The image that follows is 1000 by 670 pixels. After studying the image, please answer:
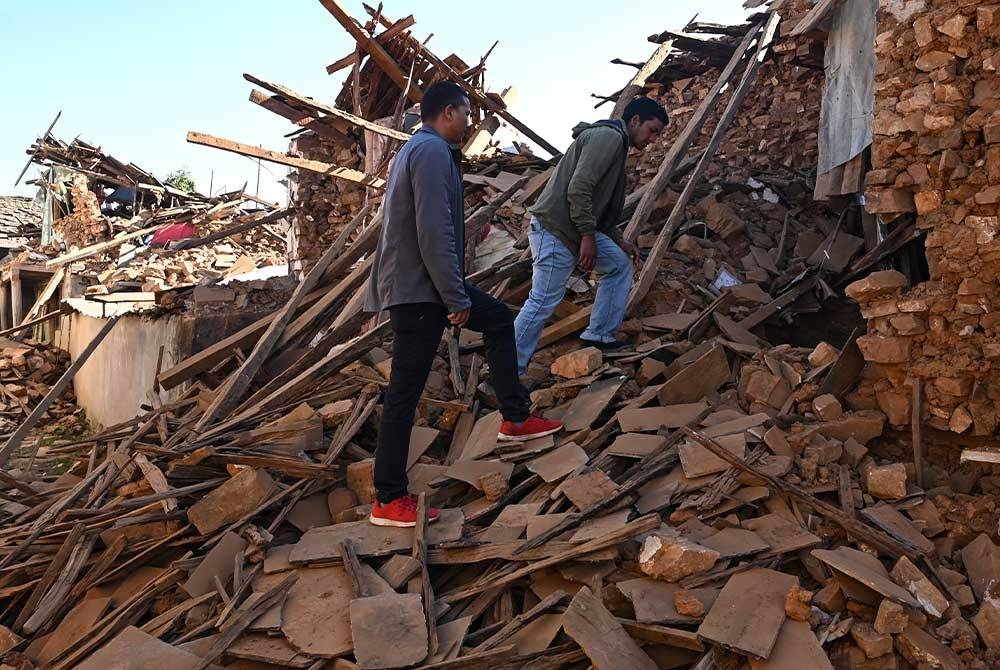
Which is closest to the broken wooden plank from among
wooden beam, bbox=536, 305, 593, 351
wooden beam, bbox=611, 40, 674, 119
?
wooden beam, bbox=536, 305, 593, 351

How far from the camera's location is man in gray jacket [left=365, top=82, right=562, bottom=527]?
3180mm

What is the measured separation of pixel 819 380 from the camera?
388 centimetres

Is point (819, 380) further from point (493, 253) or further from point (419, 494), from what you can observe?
point (493, 253)

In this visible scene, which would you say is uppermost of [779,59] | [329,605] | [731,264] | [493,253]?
[779,59]

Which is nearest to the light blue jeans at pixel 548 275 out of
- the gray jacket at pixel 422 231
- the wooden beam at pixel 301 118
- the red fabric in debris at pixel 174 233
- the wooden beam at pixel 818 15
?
the gray jacket at pixel 422 231

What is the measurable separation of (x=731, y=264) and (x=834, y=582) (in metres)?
3.72

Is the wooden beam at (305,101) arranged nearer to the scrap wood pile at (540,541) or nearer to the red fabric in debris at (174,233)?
the scrap wood pile at (540,541)

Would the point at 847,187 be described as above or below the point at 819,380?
above

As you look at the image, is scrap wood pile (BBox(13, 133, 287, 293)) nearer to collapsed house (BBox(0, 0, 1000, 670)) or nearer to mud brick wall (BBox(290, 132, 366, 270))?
mud brick wall (BBox(290, 132, 366, 270))

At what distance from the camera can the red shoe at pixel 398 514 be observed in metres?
3.34

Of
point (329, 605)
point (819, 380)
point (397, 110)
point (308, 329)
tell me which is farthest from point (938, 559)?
point (397, 110)

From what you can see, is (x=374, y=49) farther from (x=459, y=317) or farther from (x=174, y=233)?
(x=174, y=233)

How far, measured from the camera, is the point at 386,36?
26.3 feet

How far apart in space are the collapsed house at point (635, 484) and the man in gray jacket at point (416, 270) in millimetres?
294
